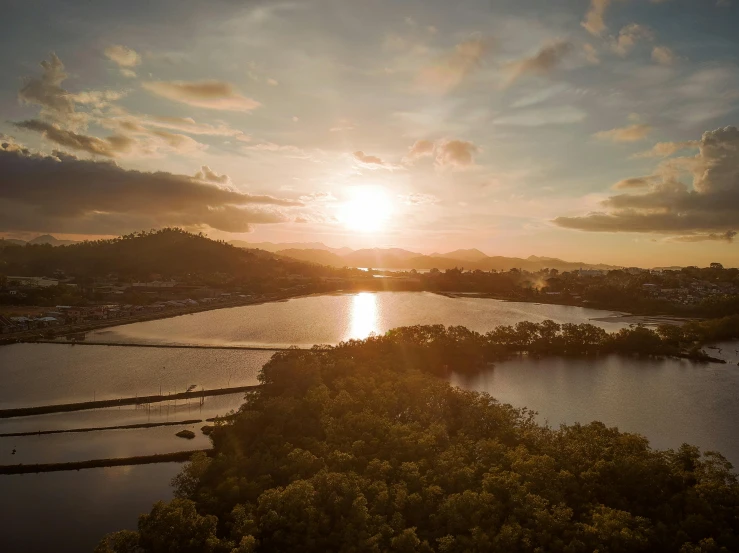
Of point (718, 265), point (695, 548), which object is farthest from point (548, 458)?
point (718, 265)

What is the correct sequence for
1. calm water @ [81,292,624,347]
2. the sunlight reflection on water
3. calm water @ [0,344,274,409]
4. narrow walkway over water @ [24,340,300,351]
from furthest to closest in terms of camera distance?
the sunlight reflection on water → calm water @ [81,292,624,347] → narrow walkway over water @ [24,340,300,351] → calm water @ [0,344,274,409]

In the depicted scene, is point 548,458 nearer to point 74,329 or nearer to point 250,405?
point 250,405

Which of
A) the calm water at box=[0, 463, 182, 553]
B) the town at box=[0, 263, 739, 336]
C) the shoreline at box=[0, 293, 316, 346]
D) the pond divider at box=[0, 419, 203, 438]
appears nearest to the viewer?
the calm water at box=[0, 463, 182, 553]

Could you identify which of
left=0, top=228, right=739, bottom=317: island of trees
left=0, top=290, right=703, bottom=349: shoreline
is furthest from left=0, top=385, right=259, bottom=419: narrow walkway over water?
left=0, top=228, right=739, bottom=317: island of trees

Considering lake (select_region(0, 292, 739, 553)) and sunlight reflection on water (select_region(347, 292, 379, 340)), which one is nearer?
lake (select_region(0, 292, 739, 553))

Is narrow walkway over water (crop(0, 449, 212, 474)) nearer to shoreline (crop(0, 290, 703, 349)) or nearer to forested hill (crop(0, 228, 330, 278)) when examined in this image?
shoreline (crop(0, 290, 703, 349))

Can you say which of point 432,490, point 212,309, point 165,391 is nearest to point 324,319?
point 212,309
